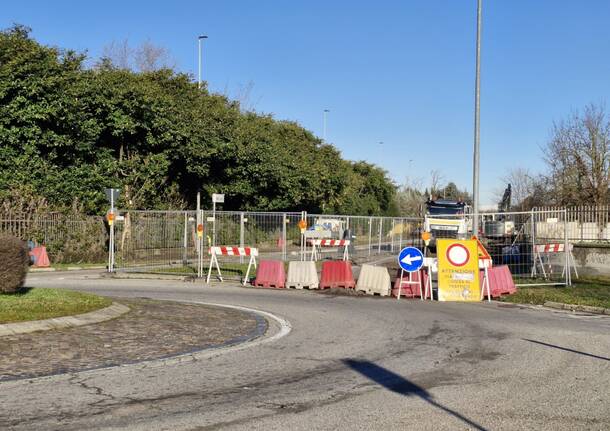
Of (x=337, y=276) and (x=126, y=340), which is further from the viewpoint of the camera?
(x=337, y=276)

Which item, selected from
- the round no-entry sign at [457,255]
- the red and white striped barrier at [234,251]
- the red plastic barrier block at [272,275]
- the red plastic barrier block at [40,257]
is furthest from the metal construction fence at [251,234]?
the round no-entry sign at [457,255]

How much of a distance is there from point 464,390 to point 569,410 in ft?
3.76

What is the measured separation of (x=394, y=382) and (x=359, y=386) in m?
0.47

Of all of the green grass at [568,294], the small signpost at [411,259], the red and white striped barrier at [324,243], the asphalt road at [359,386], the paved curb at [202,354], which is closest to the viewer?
the asphalt road at [359,386]

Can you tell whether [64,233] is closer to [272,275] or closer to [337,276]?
[272,275]

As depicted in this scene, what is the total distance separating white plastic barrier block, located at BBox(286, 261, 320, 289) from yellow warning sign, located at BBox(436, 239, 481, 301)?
4.08 m

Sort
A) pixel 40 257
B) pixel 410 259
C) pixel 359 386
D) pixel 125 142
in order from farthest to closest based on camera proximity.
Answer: pixel 125 142, pixel 40 257, pixel 410 259, pixel 359 386

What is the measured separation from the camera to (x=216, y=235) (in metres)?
24.0

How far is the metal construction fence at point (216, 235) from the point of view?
78.6ft

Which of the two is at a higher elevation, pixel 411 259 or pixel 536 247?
pixel 536 247

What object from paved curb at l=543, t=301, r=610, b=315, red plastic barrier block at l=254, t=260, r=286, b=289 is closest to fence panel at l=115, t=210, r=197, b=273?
red plastic barrier block at l=254, t=260, r=286, b=289

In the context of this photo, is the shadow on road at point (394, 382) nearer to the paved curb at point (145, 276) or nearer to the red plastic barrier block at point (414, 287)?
the red plastic barrier block at point (414, 287)

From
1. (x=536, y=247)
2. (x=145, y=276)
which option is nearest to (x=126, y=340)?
(x=145, y=276)

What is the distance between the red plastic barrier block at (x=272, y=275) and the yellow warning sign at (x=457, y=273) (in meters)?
5.15
